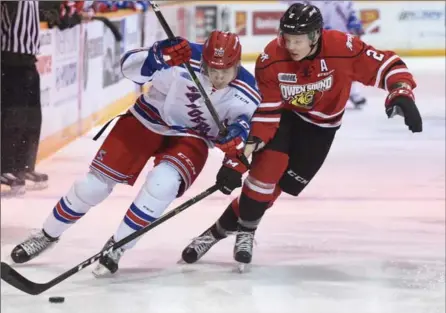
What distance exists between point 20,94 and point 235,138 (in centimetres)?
132

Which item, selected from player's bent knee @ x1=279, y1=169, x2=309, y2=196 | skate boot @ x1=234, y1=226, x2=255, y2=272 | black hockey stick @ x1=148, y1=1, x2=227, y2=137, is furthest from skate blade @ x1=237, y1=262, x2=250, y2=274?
black hockey stick @ x1=148, y1=1, x2=227, y2=137

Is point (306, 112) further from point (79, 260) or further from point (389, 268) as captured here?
point (79, 260)

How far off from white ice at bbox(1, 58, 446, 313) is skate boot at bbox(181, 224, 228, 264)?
0.10ft

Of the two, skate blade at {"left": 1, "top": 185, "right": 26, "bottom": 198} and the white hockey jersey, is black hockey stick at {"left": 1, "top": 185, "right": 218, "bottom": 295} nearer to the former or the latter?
the white hockey jersey

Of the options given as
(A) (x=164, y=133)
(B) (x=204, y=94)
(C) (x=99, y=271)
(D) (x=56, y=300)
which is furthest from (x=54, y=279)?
(B) (x=204, y=94)

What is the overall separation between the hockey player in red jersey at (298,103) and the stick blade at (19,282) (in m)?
0.53

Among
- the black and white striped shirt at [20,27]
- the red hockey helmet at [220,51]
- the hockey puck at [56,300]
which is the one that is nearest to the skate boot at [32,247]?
the hockey puck at [56,300]

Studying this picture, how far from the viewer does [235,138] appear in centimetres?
260

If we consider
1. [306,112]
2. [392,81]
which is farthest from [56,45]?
[392,81]

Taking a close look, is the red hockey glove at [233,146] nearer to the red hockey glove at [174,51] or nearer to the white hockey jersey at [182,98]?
the white hockey jersey at [182,98]

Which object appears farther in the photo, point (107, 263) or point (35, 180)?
point (35, 180)

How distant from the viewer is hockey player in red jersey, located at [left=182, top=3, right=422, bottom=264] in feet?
8.41

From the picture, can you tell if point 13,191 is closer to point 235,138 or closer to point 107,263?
point 107,263

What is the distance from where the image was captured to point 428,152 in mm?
4730
